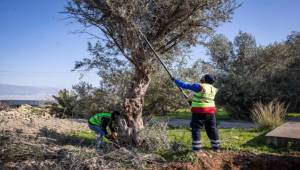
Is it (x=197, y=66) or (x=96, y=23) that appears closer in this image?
(x=96, y=23)

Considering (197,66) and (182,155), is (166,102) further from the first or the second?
(182,155)

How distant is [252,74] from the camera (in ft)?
74.3

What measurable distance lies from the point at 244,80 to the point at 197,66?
5582 millimetres

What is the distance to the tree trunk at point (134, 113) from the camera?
9523 mm

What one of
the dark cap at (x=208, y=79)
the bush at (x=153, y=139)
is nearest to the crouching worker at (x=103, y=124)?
the bush at (x=153, y=139)

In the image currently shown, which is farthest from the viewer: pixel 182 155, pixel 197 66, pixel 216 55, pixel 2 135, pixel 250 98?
pixel 216 55

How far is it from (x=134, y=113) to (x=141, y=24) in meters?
2.31

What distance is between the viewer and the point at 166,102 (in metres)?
16.1

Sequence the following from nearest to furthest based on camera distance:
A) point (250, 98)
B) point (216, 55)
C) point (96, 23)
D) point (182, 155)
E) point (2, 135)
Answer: point (182, 155) < point (2, 135) < point (96, 23) < point (250, 98) < point (216, 55)

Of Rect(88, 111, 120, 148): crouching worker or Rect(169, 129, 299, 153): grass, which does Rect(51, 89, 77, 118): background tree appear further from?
Rect(88, 111, 120, 148): crouching worker

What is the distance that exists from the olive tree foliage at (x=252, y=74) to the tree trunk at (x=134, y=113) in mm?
2629

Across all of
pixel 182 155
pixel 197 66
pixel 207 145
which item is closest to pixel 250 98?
pixel 197 66

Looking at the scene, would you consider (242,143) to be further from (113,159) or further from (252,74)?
(252,74)

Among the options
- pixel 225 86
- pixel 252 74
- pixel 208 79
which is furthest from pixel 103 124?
pixel 252 74
